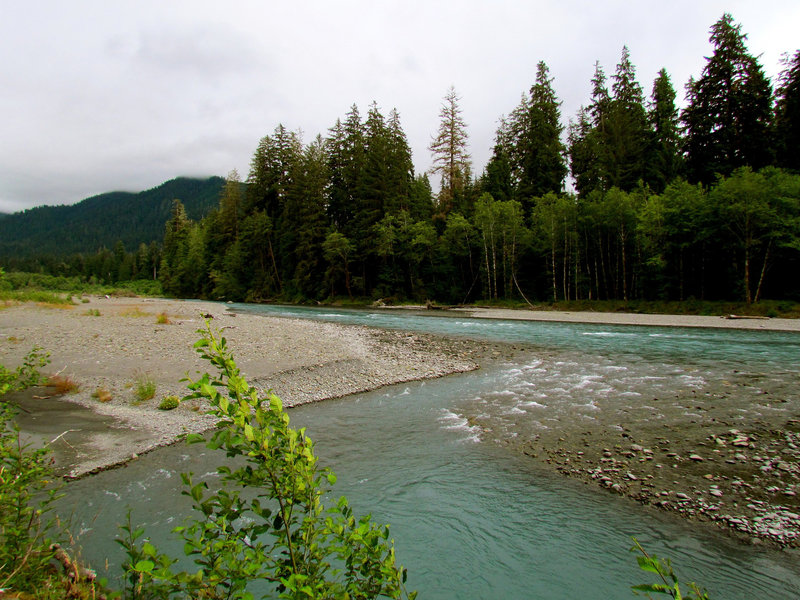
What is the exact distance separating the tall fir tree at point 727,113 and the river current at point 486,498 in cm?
3402

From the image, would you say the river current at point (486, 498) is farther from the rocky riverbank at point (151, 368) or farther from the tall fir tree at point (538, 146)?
A: the tall fir tree at point (538, 146)

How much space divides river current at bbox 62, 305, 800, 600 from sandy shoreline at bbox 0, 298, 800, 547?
46 cm

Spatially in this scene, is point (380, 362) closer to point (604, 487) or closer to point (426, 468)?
point (426, 468)

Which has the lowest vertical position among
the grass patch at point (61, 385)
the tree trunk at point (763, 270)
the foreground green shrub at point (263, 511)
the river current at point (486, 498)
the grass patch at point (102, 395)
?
the river current at point (486, 498)

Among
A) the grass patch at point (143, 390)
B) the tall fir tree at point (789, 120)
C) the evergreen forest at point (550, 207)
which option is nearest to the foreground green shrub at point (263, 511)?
the grass patch at point (143, 390)

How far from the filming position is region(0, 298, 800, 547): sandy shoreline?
5.55 metres

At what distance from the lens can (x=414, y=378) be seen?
1226cm

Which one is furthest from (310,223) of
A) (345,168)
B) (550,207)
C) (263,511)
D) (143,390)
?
(263,511)

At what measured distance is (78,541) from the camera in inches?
181

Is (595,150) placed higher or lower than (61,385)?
higher

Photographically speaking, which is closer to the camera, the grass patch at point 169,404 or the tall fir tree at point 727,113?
the grass patch at point 169,404

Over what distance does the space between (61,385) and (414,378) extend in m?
9.18

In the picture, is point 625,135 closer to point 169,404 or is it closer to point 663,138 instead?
point 663,138

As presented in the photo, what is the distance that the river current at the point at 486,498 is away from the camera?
168 inches
